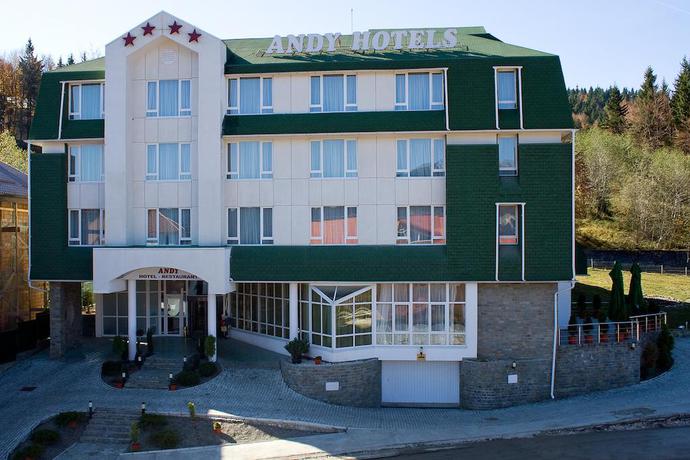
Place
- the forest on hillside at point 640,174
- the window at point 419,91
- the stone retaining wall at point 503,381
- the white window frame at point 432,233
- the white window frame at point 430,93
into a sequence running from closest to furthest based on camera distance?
the stone retaining wall at point 503,381, the white window frame at point 432,233, the white window frame at point 430,93, the window at point 419,91, the forest on hillside at point 640,174

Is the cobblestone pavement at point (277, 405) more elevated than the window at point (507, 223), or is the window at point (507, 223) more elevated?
the window at point (507, 223)

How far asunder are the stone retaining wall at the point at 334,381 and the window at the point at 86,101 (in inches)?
529

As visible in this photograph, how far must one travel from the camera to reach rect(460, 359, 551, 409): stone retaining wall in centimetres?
2264

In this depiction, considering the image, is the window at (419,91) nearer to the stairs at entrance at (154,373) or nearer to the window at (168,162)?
the window at (168,162)

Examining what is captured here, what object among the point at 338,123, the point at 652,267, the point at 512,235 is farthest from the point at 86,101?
the point at 652,267

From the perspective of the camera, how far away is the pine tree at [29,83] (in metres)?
68.3

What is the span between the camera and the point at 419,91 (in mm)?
23672

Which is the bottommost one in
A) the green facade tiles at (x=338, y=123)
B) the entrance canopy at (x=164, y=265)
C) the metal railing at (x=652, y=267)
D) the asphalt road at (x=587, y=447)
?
the asphalt road at (x=587, y=447)

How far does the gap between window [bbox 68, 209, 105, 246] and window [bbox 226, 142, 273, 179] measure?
6.06 meters

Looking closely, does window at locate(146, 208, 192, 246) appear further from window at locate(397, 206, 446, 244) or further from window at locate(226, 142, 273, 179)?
window at locate(397, 206, 446, 244)

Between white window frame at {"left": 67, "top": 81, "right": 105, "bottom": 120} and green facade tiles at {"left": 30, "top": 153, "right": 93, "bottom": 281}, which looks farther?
white window frame at {"left": 67, "top": 81, "right": 105, "bottom": 120}

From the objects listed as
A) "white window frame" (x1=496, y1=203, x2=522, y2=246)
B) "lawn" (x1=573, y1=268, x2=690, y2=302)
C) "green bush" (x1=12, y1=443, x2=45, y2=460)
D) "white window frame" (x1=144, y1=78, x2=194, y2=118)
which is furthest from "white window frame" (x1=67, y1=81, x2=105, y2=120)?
"lawn" (x1=573, y1=268, x2=690, y2=302)

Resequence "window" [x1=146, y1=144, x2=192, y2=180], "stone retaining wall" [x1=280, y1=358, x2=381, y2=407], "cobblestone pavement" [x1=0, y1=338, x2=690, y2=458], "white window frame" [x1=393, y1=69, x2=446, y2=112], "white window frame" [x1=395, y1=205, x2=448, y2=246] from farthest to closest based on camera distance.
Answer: "window" [x1=146, y1=144, x2=192, y2=180], "white window frame" [x1=393, y1=69, x2=446, y2=112], "white window frame" [x1=395, y1=205, x2=448, y2=246], "stone retaining wall" [x1=280, y1=358, x2=381, y2=407], "cobblestone pavement" [x1=0, y1=338, x2=690, y2=458]

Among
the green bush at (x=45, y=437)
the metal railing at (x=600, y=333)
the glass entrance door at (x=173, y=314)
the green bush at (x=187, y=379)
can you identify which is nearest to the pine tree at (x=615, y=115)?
the metal railing at (x=600, y=333)
